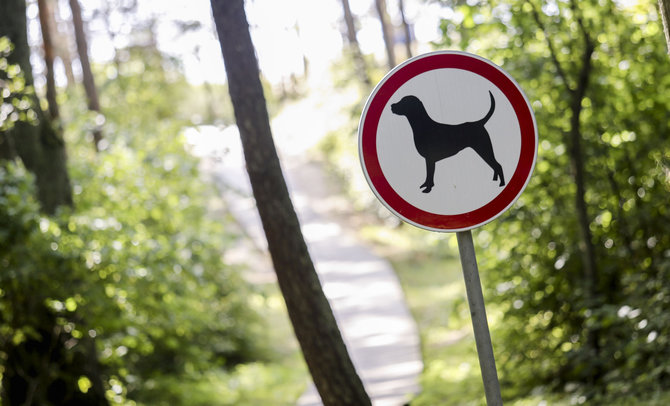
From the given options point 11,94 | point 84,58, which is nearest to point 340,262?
point 84,58

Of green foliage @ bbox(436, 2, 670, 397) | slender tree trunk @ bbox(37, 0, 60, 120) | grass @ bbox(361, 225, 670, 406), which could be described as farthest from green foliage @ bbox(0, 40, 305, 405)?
green foliage @ bbox(436, 2, 670, 397)

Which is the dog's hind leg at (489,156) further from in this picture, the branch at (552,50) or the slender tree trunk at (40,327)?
the slender tree trunk at (40,327)

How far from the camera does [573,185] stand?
7672mm

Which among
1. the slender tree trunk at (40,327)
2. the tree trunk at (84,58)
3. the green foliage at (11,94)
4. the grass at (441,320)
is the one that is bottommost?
the grass at (441,320)

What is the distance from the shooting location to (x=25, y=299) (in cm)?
756

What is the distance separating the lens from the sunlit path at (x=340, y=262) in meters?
10.8

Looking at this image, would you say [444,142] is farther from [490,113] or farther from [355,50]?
[355,50]

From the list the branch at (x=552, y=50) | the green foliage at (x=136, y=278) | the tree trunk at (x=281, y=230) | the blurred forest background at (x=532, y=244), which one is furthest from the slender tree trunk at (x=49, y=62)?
the branch at (x=552, y=50)

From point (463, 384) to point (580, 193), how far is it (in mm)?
3855

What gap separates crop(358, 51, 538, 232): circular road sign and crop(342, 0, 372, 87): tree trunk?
21144 millimetres

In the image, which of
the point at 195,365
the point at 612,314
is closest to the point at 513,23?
the point at 612,314

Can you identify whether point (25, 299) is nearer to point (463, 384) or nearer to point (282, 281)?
point (282, 281)

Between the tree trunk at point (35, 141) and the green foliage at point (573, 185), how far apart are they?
4733mm

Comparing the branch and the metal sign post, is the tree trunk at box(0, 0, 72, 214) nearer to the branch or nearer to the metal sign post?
the branch
